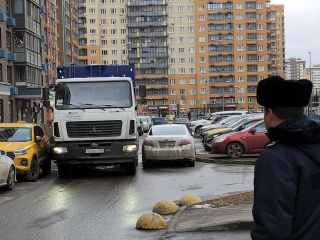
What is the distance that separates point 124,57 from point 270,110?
139m

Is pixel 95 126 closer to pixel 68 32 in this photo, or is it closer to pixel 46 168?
pixel 46 168

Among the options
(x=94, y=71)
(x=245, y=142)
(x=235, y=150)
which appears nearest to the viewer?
(x=94, y=71)

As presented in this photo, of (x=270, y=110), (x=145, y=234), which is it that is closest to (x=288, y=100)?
(x=270, y=110)

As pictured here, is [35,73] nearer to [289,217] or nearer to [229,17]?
[289,217]

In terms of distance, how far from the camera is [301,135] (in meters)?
2.66

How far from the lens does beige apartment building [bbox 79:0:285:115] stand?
136625 mm

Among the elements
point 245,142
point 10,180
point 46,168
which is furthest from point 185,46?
point 10,180

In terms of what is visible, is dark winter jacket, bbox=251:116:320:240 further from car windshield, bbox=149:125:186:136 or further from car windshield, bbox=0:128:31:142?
car windshield, bbox=149:125:186:136

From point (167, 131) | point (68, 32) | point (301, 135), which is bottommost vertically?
point (167, 131)

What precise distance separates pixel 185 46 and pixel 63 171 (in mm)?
124879

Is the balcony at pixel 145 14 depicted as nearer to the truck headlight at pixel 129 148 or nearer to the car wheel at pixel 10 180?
the truck headlight at pixel 129 148

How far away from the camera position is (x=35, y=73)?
61.0m

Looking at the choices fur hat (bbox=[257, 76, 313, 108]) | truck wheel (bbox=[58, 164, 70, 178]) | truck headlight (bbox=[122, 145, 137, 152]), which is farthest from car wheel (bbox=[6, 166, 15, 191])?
fur hat (bbox=[257, 76, 313, 108])

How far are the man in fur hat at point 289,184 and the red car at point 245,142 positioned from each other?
1854 cm
